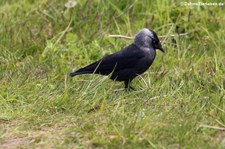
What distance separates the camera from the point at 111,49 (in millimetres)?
6770

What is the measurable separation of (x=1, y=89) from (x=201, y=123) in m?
1.80

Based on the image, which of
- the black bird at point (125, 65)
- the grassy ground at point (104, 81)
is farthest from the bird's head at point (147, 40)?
the grassy ground at point (104, 81)

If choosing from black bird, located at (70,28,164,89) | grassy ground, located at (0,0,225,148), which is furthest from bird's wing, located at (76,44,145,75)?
grassy ground, located at (0,0,225,148)

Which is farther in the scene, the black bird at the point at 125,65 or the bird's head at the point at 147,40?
the bird's head at the point at 147,40

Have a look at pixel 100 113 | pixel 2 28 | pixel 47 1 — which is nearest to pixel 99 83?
pixel 100 113

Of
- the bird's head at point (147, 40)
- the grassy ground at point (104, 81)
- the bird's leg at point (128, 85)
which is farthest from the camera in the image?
the bird's head at point (147, 40)

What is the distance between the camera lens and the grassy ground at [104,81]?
436cm

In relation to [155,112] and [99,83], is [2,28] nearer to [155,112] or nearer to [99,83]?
[99,83]

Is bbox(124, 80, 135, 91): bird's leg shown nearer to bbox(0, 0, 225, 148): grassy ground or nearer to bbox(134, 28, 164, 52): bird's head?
bbox(0, 0, 225, 148): grassy ground

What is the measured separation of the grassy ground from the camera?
14.3 feet

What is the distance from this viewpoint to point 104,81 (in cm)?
547

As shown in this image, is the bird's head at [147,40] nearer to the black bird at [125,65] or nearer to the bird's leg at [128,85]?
the black bird at [125,65]

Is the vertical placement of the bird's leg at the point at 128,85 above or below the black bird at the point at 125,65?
below

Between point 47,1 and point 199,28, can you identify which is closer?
point 199,28
